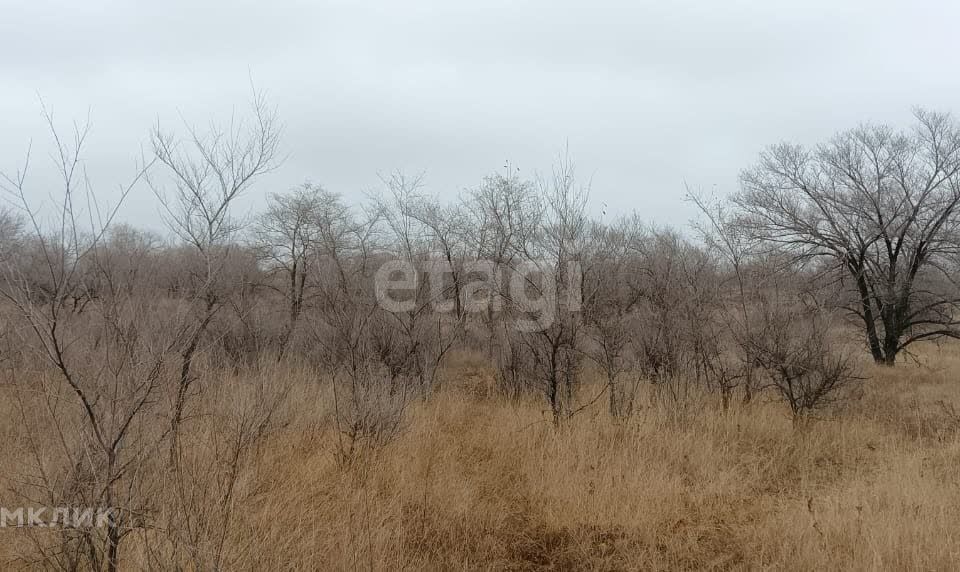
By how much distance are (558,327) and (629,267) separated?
431cm

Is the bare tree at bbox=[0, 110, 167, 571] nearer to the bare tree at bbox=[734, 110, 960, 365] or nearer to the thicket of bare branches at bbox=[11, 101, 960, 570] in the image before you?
the thicket of bare branches at bbox=[11, 101, 960, 570]

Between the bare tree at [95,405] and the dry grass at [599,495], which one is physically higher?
the bare tree at [95,405]

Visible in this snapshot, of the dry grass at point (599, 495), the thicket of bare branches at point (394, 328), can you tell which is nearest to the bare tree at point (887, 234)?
the thicket of bare branches at point (394, 328)

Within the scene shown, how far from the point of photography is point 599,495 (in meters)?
3.97
